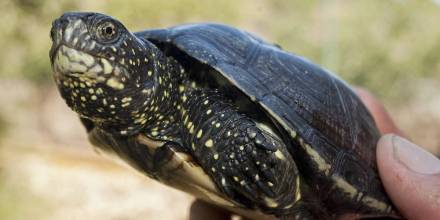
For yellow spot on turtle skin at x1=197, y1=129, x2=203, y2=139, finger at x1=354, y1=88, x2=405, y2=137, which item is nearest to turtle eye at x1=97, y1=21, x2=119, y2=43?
yellow spot on turtle skin at x1=197, y1=129, x2=203, y2=139

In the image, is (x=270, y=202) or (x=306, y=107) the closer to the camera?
(x=270, y=202)

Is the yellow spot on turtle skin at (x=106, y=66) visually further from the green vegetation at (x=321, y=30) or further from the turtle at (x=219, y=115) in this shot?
the green vegetation at (x=321, y=30)

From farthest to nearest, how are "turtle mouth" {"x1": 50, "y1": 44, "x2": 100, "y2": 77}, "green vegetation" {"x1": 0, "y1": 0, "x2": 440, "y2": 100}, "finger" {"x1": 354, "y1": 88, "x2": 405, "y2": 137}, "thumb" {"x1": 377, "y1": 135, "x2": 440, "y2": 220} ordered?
"green vegetation" {"x1": 0, "y1": 0, "x2": 440, "y2": 100} → "finger" {"x1": 354, "y1": 88, "x2": 405, "y2": 137} → "thumb" {"x1": 377, "y1": 135, "x2": 440, "y2": 220} → "turtle mouth" {"x1": 50, "y1": 44, "x2": 100, "y2": 77}

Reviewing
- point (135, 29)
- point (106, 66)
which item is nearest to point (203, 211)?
point (106, 66)

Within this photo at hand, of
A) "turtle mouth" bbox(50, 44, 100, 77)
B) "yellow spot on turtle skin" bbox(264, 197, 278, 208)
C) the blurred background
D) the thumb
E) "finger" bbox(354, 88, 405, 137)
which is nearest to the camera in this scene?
"turtle mouth" bbox(50, 44, 100, 77)

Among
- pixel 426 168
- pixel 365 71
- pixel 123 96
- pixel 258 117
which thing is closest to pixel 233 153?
pixel 258 117

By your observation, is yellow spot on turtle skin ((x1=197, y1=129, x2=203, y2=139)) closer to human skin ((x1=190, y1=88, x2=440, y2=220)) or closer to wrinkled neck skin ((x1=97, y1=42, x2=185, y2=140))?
wrinkled neck skin ((x1=97, y1=42, x2=185, y2=140))

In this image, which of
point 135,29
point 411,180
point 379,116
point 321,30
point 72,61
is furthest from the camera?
point 321,30

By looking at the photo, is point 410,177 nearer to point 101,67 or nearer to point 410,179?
point 410,179

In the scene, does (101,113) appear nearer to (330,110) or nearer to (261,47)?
(261,47)
